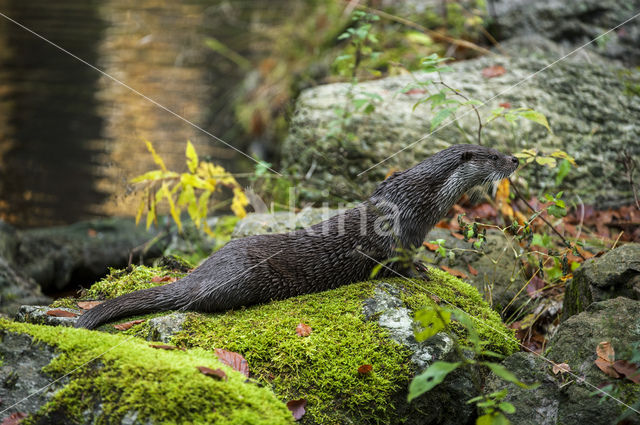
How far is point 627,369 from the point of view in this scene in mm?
3314

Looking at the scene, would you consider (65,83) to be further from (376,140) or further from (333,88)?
(376,140)

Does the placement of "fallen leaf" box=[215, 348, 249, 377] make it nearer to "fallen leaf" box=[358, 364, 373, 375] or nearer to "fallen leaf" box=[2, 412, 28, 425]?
"fallen leaf" box=[358, 364, 373, 375]

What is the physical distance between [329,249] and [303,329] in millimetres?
752

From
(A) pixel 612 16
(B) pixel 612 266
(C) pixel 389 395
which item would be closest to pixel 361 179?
(B) pixel 612 266

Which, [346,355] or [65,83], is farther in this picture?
[65,83]

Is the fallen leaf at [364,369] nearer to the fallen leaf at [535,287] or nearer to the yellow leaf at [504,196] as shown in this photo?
the fallen leaf at [535,287]

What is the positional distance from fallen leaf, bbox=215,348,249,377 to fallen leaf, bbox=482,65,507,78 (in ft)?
18.5

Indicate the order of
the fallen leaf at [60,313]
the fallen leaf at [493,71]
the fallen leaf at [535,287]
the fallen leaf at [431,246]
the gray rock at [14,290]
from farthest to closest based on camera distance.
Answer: the fallen leaf at [493,71] < the gray rock at [14,290] < the fallen leaf at [431,246] < the fallen leaf at [535,287] < the fallen leaf at [60,313]

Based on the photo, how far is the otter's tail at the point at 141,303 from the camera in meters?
3.71

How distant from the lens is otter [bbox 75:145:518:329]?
3.95m

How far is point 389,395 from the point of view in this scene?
341 centimetres

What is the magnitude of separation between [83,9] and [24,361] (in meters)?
17.6

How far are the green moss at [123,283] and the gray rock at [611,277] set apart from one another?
3.22 m

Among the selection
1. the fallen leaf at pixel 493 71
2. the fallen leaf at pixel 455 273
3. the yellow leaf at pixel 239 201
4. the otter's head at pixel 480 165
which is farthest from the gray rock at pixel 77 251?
the fallen leaf at pixel 493 71
